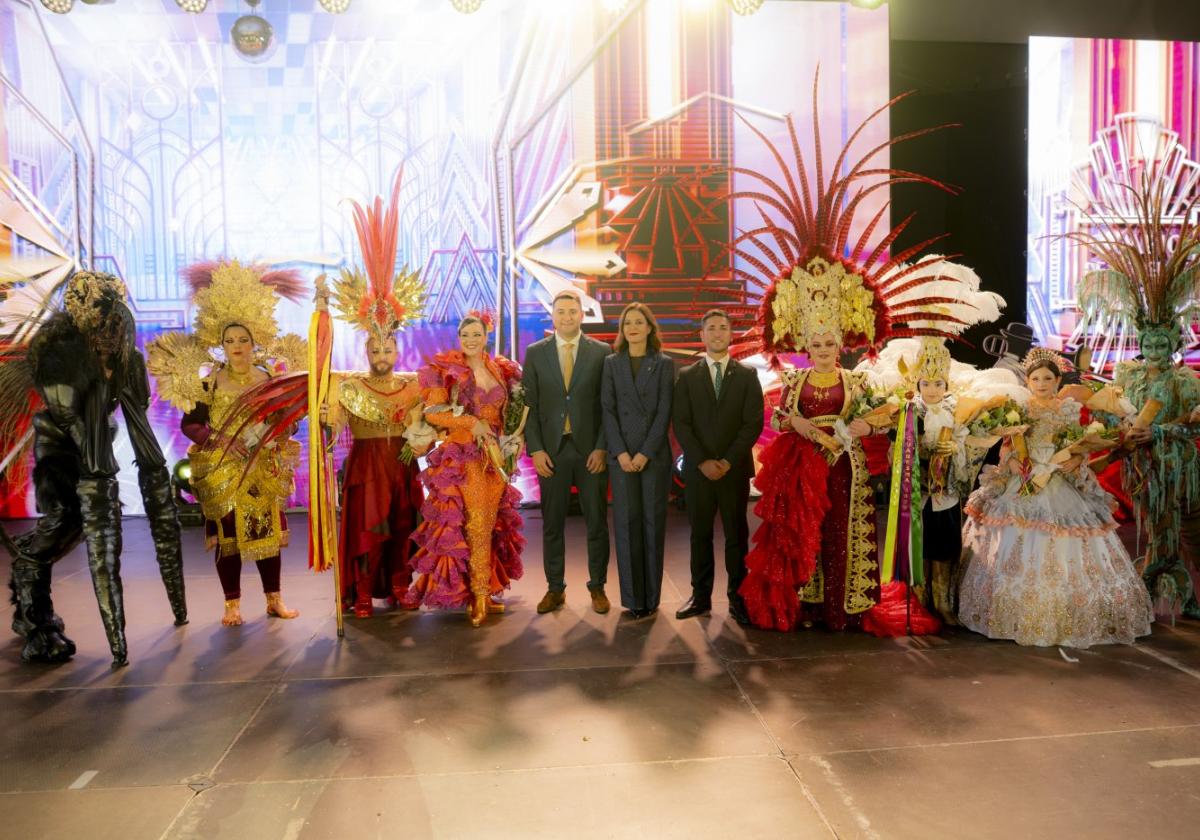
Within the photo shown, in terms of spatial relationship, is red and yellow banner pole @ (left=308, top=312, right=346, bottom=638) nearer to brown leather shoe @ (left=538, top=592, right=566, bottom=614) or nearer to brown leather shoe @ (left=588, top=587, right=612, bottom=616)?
brown leather shoe @ (left=538, top=592, right=566, bottom=614)

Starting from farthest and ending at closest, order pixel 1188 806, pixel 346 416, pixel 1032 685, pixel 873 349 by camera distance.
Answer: pixel 346 416 < pixel 873 349 < pixel 1032 685 < pixel 1188 806

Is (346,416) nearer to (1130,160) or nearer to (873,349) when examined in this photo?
(873,349)

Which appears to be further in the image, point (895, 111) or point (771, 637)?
point (895, 111)

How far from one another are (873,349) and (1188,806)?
2.34 m

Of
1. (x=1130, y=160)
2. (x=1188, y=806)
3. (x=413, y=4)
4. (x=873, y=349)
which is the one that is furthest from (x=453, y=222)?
(x=1188, y=806)

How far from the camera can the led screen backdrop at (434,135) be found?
7418mm

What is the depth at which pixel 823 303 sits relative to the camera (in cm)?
450

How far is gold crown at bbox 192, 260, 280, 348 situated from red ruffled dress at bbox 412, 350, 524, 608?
0.89m

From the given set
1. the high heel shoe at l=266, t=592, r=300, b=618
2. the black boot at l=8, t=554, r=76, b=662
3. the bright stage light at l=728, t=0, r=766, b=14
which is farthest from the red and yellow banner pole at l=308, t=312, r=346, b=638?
the bright stage light at l=728, t=0, r=766, b=14

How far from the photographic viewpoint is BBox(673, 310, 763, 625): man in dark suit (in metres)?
4.81

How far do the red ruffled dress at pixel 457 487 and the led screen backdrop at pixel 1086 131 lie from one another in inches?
205

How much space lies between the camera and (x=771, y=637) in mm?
4547

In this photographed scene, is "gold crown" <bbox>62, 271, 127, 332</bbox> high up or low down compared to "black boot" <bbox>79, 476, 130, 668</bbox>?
up

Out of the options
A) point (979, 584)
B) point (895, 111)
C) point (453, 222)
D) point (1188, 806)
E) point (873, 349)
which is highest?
point (895, 111)
